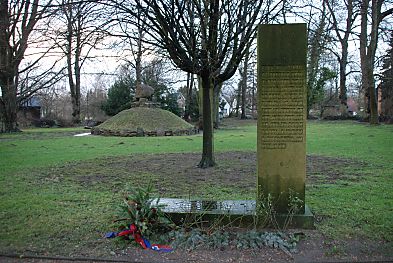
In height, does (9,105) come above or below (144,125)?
above

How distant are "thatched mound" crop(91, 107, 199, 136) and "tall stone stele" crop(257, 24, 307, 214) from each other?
2007 cm

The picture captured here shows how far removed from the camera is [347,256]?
13.3 ft

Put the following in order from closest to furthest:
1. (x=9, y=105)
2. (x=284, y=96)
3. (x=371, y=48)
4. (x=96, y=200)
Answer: (x=284, y=96) → (x=96, y=200) → (x=371, y=48) → (x=9, y=105)

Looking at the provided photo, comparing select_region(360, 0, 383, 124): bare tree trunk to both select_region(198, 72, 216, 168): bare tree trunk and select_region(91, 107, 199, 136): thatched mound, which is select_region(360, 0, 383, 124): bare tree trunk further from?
select_region(198, 72, 216, 168): bare tree trunk

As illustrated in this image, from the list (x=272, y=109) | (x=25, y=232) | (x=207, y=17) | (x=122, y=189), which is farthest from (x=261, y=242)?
(x=207, y=17)

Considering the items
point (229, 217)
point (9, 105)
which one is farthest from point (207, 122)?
point (9, 105)

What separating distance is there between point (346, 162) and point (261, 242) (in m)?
7.61

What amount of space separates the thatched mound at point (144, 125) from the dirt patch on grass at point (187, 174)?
12.1 meters

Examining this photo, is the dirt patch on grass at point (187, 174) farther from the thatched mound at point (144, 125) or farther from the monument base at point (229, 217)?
the thatched mound at point (144, 125)

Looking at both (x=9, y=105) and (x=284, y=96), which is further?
(x=9, y=105)

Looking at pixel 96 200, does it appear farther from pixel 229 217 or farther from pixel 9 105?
pixel 9 105

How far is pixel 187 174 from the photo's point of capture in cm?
924

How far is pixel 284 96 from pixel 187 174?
4831 mm

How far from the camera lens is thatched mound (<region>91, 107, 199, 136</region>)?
24703mm
